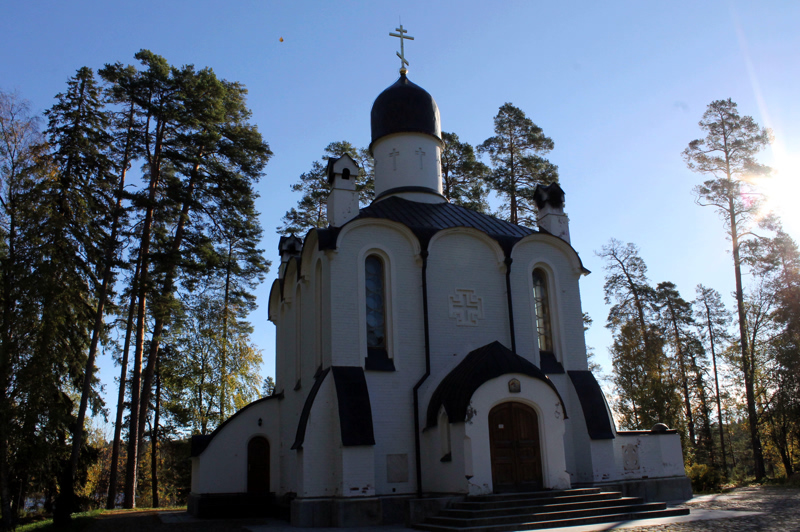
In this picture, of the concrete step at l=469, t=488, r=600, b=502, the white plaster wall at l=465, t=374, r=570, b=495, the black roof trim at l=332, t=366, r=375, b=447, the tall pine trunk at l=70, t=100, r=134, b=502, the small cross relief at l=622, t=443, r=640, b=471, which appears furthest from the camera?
the tall pine trunk at l=70, t=100, r=134, b=502

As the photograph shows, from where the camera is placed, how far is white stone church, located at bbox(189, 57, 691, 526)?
38.3 ft

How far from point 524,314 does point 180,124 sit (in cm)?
1362

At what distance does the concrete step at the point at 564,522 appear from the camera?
32.1 ft

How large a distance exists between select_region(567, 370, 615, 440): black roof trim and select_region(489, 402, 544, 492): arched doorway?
6.45 ft

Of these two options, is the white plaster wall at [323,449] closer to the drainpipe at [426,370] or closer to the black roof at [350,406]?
the black roof at [350,406]

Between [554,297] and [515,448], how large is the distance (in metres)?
4.18

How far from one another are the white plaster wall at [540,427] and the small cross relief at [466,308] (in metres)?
2.22

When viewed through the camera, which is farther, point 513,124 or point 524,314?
point 513,124

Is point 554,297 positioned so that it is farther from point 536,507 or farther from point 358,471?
point 358,471

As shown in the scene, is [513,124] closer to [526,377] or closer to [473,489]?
[526,377]

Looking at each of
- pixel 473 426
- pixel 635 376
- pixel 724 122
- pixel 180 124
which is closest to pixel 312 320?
pixel 473 426

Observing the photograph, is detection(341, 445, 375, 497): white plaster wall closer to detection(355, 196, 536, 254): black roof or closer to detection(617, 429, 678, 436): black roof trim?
detection(355, 196, 536, 254): black roof

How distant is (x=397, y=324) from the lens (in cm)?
1323

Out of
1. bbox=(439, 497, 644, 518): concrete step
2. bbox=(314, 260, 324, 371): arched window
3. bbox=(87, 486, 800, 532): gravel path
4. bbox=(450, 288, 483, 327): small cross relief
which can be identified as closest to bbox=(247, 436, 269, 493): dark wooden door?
bbox=(87, 486, 800, 532): gravel path
